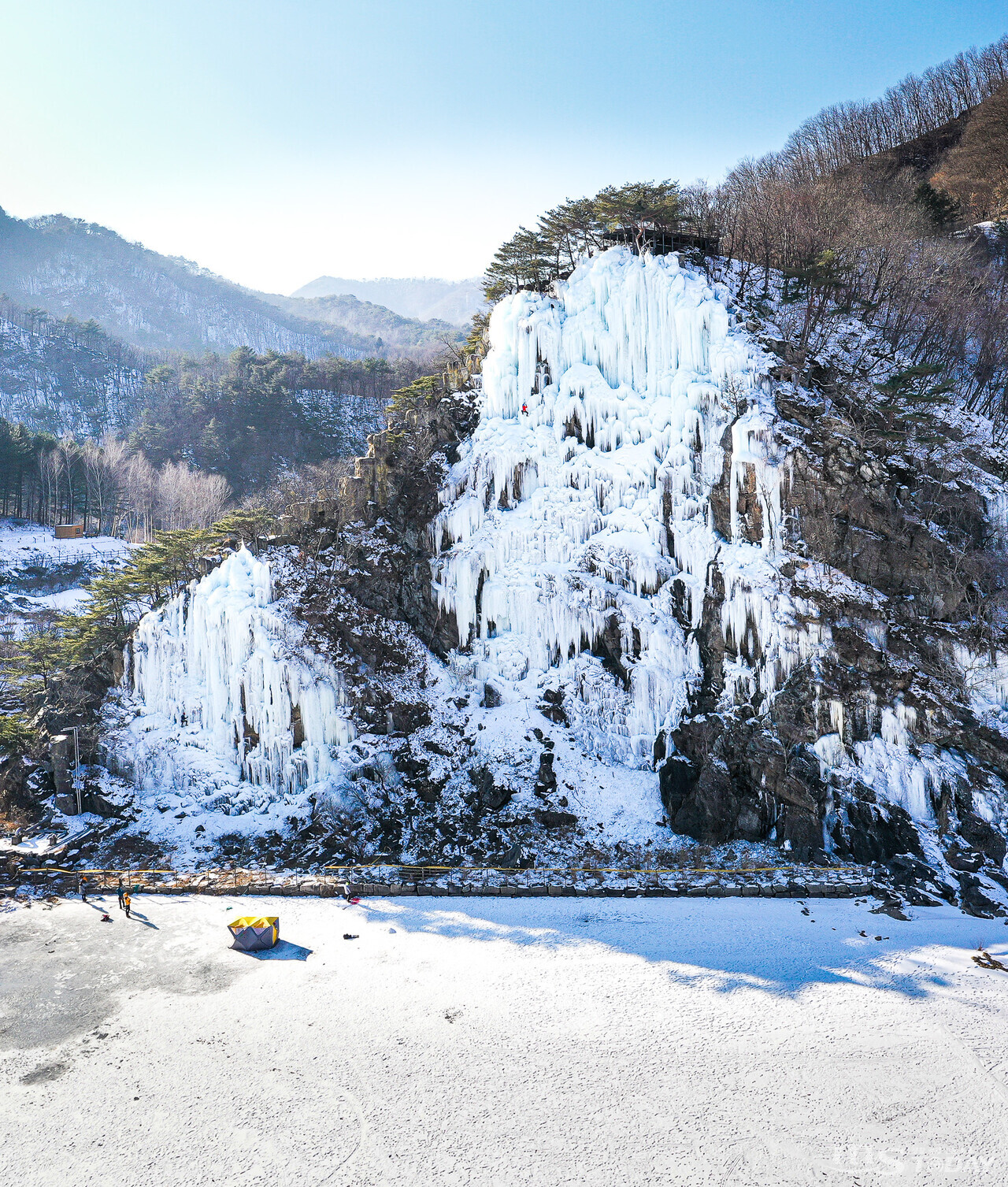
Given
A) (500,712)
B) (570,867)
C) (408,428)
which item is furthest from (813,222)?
(570,867)

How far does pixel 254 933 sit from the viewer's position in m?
11.9

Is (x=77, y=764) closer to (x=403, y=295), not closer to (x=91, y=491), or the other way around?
(x=91, y=491)

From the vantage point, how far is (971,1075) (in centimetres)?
873

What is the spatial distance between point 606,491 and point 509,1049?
14.5 meters

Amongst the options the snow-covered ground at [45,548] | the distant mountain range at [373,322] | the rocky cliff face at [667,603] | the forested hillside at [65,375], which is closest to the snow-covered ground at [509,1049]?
the rocky cliff face at [667,603]

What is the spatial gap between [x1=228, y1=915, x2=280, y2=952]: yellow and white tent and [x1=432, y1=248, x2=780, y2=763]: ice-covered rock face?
8756mm

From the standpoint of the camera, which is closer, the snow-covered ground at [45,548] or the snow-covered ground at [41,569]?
the snow-covered ground at [41,569]

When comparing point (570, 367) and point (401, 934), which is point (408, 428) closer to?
point (570, 367)

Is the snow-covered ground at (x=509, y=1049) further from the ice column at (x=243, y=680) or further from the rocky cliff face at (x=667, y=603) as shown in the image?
the ice column at (x=243, y=680)

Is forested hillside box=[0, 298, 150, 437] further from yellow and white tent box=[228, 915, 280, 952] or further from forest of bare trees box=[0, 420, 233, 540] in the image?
yellow and white tent box=[228, 915, 280, 952]

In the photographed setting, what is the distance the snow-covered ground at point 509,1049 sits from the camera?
765 centimetres

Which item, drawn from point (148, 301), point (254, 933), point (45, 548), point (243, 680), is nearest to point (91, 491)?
point (45, 548)

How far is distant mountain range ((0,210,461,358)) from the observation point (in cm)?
9575

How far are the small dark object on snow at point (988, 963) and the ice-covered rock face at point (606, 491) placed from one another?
25.9 feet
